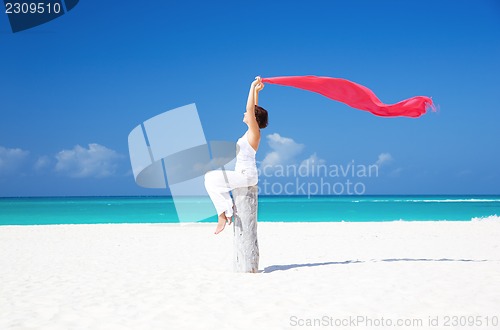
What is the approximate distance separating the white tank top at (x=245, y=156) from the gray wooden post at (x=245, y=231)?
10.4 inches

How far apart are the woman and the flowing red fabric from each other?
1007 millimetres

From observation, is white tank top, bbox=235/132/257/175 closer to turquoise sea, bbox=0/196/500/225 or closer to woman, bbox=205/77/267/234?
woman, bbox=205/77/267/234

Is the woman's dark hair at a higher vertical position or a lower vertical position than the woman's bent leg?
higher

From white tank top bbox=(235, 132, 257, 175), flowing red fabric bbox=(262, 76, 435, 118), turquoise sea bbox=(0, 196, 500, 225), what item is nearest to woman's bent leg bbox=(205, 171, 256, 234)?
white tank top bbox=(235, 132, 257, 175)

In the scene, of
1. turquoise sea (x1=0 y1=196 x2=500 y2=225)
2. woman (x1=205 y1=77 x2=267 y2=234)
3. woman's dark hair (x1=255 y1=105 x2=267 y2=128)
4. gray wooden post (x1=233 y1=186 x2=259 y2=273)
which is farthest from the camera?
turquoise sea (x1=0 y1=196 x2=500 y2=225)

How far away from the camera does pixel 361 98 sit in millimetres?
6973

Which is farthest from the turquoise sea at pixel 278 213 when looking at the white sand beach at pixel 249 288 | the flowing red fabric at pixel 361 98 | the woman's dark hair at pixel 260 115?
the woman's dark hair at pixel 260 115

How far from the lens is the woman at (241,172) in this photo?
19.5 feet

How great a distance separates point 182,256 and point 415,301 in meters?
4.81

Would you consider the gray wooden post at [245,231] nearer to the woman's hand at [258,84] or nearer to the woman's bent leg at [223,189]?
the woman's bent leg at [223,189]

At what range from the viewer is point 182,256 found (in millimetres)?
8609

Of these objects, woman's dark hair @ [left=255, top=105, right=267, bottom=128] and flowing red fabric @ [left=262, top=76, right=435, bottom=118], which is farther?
flowing red fabric @ [left=262, top=76, right=435, bottom=118]

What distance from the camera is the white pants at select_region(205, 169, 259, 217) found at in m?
5.96

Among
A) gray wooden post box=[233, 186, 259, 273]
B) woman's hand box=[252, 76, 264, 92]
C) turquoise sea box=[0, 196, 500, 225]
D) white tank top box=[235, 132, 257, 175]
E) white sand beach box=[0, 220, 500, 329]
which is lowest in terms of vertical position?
white sand beach box=[0, 220, 500, 329]
